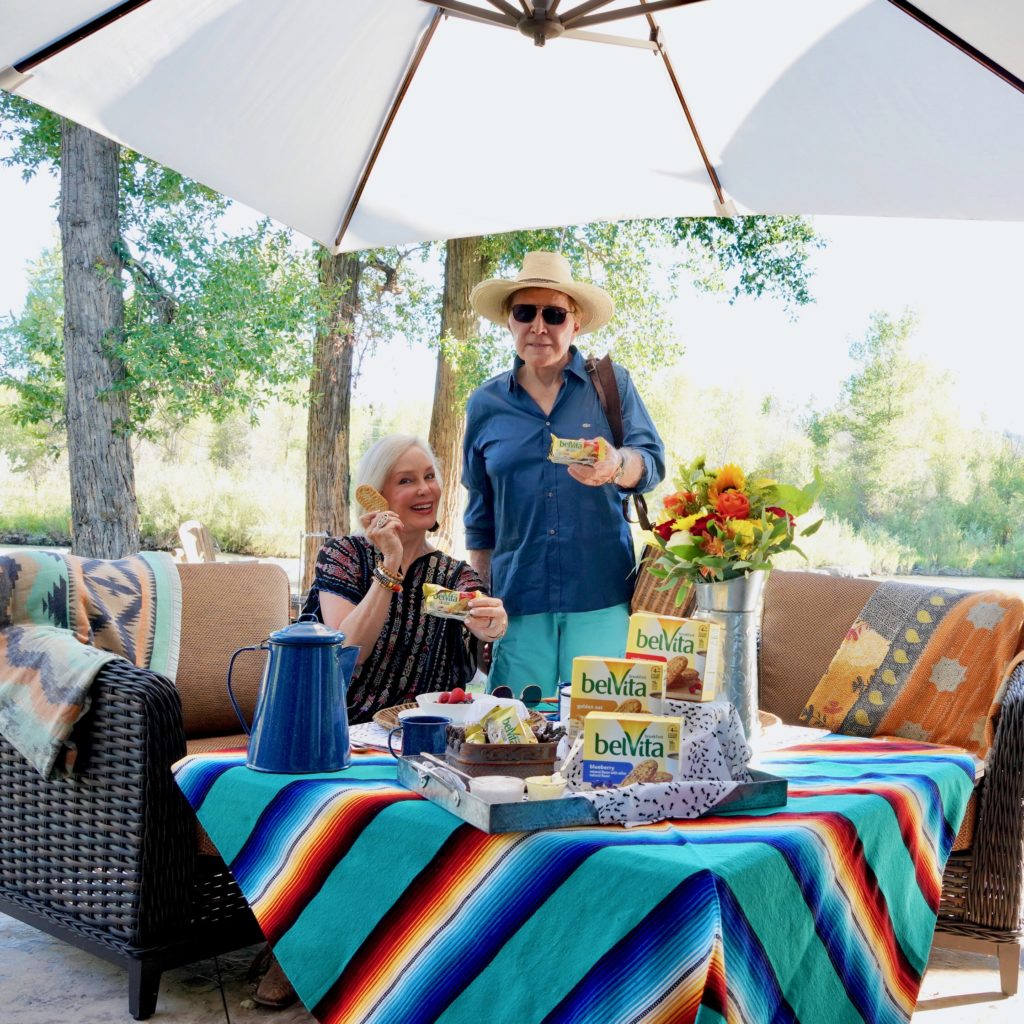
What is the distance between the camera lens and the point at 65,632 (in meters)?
2.49

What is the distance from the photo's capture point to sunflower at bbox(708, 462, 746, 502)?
1.90m

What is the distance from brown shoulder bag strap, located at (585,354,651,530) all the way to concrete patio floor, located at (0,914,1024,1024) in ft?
4.39

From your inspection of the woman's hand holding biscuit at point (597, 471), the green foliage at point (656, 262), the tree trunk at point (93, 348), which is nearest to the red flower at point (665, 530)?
the woman's hand holding biscuit at point (597, 471)

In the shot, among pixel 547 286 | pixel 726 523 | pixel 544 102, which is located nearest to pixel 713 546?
pixel 726 523

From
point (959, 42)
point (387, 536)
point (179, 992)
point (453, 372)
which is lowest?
point (179, 992)

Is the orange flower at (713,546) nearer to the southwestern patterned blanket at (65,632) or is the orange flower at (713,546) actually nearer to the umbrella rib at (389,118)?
the southwestern patterned blanket at (65,632)

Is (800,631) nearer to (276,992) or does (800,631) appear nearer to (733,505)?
(733,505)

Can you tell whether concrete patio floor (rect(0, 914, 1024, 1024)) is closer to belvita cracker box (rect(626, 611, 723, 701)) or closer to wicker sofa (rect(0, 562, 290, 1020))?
wicker sofa (rect(0, 562, 290, 1020))

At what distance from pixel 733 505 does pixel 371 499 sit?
3.46 ft

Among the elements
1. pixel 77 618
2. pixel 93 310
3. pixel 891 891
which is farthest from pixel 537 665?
pixel 93 310

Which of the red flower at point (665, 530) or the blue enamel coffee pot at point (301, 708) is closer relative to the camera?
the blue enamel coffee pot at point (301, 708)

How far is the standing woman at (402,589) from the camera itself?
2.61 metres

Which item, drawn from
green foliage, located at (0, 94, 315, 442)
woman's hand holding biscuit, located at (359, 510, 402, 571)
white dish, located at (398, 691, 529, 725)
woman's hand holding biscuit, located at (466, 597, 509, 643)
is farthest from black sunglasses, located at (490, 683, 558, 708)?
green foliage, located at (0, 94, 315, 442)

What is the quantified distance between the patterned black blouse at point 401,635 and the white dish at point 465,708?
0.62 metres
